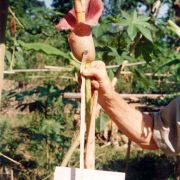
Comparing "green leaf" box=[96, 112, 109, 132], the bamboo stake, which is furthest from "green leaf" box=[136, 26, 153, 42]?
the bamboo stake

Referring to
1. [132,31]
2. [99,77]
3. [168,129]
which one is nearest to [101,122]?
[132,31]

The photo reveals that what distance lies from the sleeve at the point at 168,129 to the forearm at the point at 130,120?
3cm

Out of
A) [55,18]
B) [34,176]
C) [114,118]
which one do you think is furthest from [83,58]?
[34,176]

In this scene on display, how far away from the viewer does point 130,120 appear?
1262 mm

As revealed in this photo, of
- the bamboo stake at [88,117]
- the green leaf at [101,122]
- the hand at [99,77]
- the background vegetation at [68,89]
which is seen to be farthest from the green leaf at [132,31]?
the bamboo stake at [88,117]

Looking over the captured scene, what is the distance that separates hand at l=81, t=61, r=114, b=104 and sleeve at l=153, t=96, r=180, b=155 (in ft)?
0.71

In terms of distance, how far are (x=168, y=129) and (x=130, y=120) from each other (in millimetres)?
113

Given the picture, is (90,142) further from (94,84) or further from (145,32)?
(145,32)

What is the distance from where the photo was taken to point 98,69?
0.91 metres

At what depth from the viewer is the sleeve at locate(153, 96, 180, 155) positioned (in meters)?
1.27

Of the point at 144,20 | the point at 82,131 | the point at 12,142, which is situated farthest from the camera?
the point at 12,142

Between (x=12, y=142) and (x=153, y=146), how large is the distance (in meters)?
2.95

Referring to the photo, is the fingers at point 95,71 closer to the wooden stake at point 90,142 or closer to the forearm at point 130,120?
the wooden stake at point 90,142

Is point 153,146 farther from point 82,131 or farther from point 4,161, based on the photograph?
point 4,161
